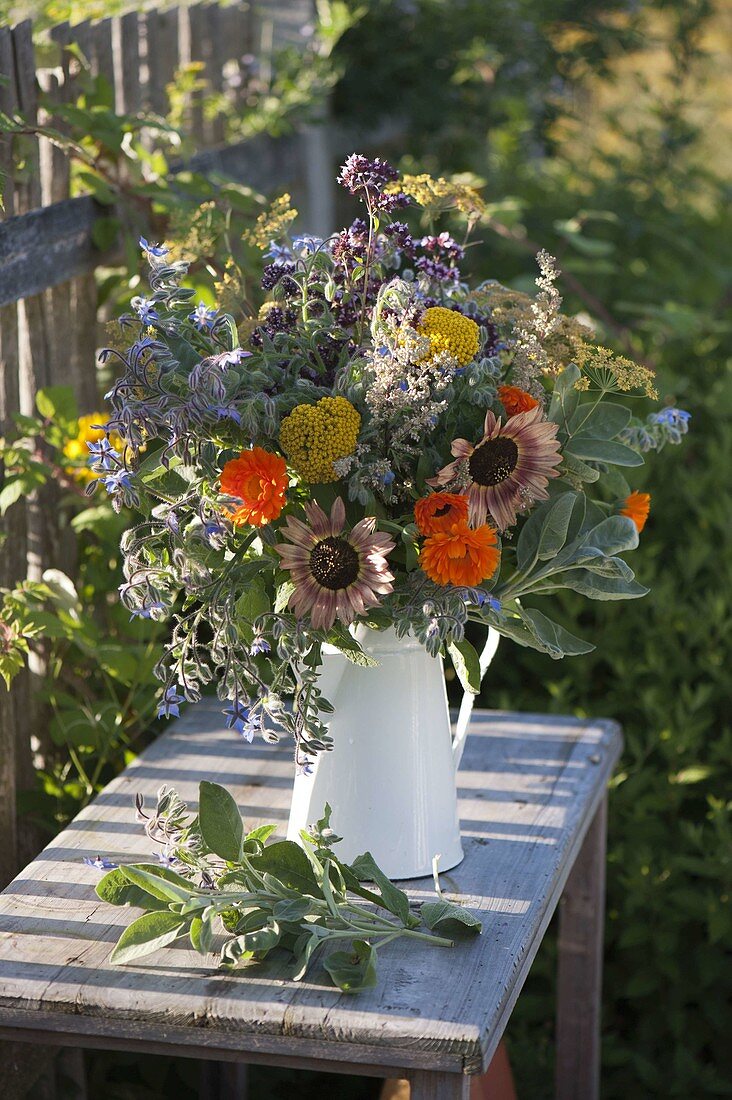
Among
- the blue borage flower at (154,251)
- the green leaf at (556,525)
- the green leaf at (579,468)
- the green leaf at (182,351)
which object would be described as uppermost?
the blue borage flower at (154,251)

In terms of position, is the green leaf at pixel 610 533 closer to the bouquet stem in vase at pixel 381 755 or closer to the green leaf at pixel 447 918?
the bouquet stem in vase at pixel 381 755

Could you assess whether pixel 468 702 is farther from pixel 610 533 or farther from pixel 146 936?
pixel 146 936

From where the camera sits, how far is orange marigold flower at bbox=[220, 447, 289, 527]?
103 cm

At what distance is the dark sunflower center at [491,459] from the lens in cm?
107

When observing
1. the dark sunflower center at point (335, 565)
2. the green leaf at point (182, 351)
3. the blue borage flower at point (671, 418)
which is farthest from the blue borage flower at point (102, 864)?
the blue borage flower at point (671, 418)

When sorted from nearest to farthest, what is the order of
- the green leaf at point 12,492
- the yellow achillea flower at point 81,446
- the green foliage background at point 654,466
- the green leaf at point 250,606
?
the green leaf at point 250,606 → the green leaf at point 12,492 → the yellow achillea flower at point 81,446 → the green foliage background at point 654,466

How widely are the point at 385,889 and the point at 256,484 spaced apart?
383mm

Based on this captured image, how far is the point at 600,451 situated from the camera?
1.16 metres

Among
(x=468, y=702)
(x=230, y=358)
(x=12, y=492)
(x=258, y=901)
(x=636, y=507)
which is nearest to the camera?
(x=230, y=358)

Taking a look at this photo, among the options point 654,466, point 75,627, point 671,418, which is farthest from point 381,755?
point 654,466

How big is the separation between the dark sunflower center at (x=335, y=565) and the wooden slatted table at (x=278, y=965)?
340 mm

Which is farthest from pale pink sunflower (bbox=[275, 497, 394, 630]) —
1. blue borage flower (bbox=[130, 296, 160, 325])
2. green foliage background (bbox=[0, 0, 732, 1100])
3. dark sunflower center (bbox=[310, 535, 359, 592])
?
green foliage background (bbox=[0, 0, 732, 1100])

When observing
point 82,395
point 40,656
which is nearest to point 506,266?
point 82,395

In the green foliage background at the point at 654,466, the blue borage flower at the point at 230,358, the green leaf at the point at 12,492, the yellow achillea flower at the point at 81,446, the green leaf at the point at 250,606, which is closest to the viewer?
the blue borage flower at the point at 230,358
